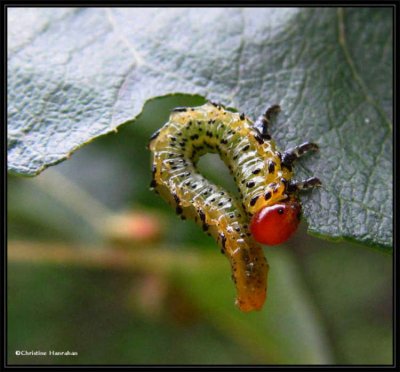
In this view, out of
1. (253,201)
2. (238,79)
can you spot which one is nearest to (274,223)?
(253,201)

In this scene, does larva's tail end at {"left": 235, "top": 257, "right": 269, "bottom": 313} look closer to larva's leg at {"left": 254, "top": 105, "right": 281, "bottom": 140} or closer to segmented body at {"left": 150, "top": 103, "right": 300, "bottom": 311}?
segmented body at {"left": 150, "top": 103, "right": 300, "bottom": 311}

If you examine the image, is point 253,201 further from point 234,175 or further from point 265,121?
point 265,121

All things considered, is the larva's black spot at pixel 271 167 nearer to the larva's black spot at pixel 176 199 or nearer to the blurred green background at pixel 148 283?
the larva's black spot at pixel 176 199

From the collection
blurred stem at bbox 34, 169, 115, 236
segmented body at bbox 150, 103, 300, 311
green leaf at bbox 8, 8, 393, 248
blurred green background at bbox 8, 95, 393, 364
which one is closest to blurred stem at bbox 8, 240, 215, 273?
blurred green background at bbox 8, 95, 393, 364

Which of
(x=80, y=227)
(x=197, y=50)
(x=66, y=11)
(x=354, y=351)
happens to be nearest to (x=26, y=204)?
(x=80, y=227)

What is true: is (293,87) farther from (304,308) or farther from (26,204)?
(26,204)

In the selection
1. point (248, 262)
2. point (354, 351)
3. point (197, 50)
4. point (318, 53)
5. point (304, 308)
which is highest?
point (197, 50)
